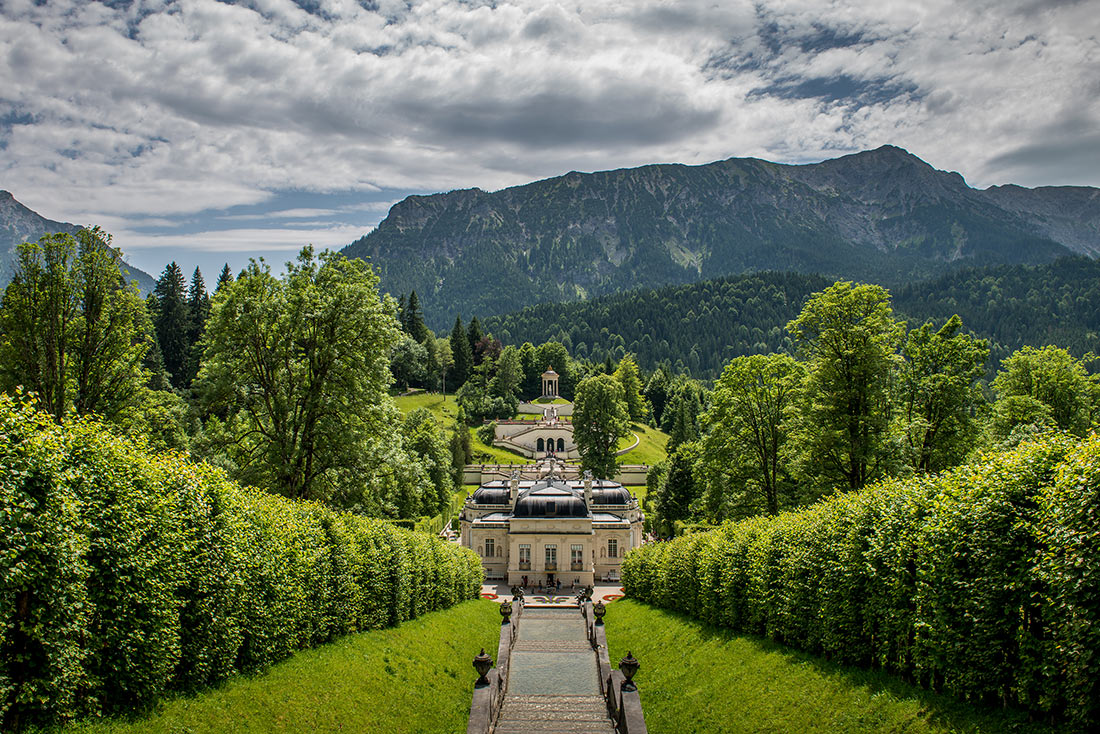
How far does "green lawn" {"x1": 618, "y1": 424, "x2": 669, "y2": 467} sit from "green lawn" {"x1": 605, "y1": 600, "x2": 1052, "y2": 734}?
66267 mm

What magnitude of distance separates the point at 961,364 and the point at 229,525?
2818cm

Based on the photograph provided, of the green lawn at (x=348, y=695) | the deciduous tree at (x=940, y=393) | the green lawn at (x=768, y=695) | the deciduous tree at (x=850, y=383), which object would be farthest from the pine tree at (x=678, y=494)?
the green lawn at (x=348, y=695)

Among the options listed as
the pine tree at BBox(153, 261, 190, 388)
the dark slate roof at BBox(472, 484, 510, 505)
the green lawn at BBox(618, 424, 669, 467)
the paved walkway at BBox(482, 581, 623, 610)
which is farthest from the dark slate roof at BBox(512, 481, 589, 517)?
the pine tree at BBox(153, 261, 190, 388)

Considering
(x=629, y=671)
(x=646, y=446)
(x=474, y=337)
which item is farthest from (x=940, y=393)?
(x=474, y=337)

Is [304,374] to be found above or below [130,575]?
above

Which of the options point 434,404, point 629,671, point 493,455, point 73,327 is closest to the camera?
point 629,671

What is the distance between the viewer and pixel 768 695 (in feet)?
56.2

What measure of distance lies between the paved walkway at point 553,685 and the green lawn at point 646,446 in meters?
60.5

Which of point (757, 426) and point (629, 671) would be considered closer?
point (629, 671)

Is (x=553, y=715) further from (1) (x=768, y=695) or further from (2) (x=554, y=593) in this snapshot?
(2) (x=554, y=593)

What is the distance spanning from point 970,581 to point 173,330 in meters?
87.3

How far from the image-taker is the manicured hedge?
1045cm

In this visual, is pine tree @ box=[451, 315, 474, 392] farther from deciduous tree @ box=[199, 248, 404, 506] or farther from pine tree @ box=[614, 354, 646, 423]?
deciduous tree @ box=[199, 248, 404, 506]

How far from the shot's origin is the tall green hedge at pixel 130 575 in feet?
33.8
